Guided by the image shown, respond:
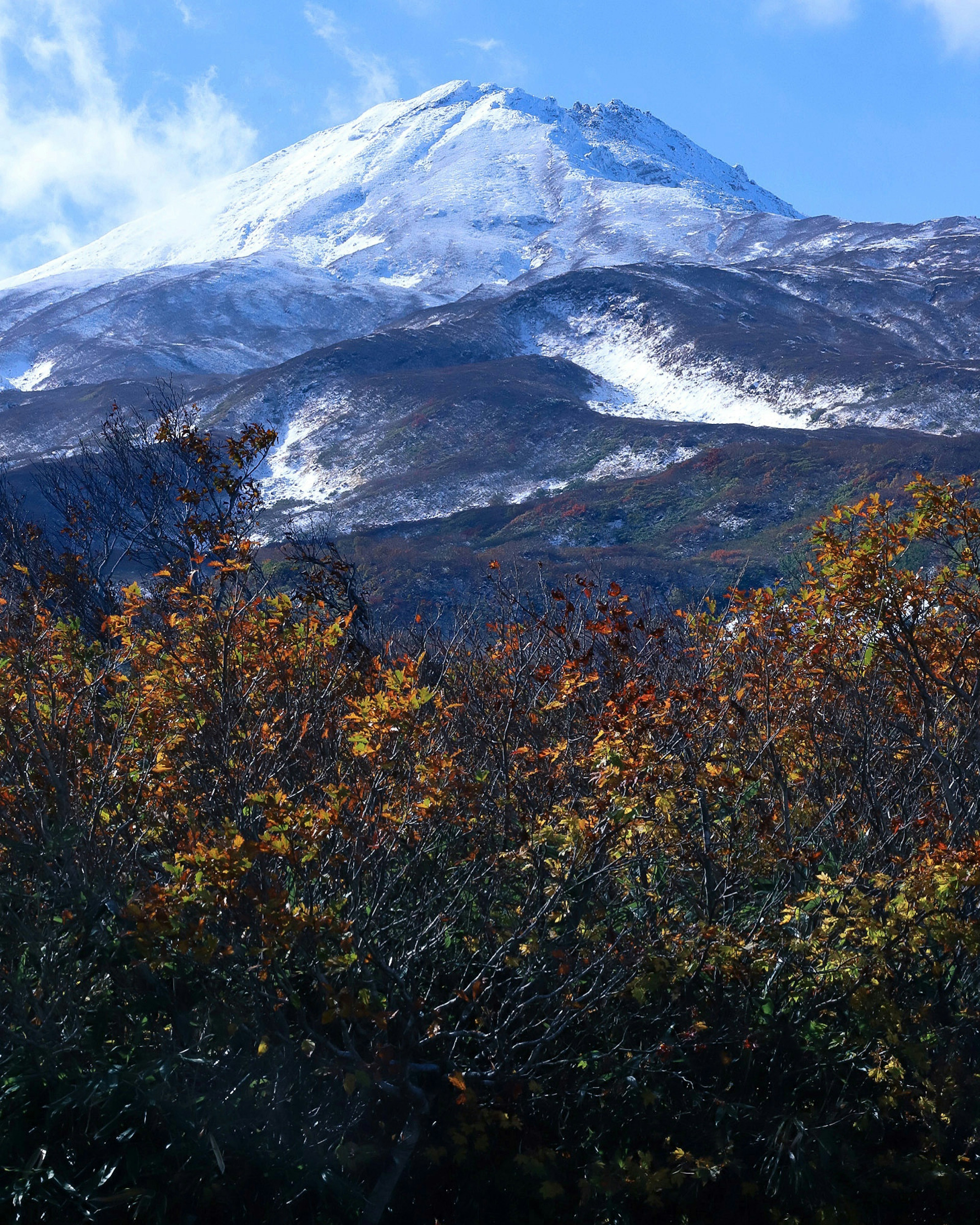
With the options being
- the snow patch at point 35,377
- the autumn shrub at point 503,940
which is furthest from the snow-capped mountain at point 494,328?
the autumn shrub at point 503,940

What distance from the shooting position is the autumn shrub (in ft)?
11.2

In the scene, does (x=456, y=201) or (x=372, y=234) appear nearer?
(x=372, y=234)

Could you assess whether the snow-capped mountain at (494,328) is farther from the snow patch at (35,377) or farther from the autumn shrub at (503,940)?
the autumn shrub at (503,940)

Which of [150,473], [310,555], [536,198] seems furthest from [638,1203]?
[536,198]

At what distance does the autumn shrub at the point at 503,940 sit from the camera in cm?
341

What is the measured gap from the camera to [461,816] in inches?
160

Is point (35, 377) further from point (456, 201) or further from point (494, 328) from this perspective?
point (456, 201)

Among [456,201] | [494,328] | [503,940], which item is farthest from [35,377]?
[503,940]

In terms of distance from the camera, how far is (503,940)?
3914 mm

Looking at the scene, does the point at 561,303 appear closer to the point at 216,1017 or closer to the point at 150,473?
the point at 150,473

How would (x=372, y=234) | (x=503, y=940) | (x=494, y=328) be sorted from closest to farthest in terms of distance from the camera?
(x=503, y=940)
(x=494, y=328)
(x=372, y=234)

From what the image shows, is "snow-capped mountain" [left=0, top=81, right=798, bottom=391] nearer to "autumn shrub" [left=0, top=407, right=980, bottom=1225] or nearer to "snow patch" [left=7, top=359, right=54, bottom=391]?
"snow patch" [left=7, top=359, right=54, bottom=391]

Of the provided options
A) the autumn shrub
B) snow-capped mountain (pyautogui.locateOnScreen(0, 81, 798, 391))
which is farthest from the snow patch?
the autumn shrub

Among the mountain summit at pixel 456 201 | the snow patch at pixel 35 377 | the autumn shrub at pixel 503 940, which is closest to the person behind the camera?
the autumn shrub at pixel 503 940
